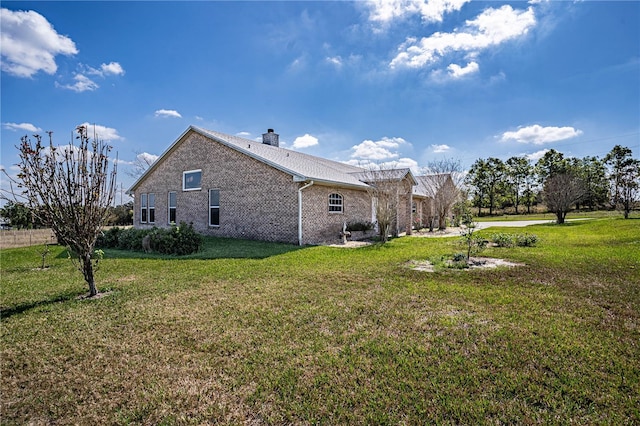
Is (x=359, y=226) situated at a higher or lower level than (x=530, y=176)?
lower

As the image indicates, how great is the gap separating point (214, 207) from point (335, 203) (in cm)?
672

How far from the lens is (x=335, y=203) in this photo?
15797mm

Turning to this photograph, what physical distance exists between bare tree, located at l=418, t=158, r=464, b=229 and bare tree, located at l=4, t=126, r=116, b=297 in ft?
67.0

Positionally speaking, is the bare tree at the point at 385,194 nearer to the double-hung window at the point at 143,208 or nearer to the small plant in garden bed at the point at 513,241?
the small plant in garden bed at the point at 513,241

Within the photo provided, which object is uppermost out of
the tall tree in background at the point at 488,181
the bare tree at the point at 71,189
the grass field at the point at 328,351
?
the tall tree in background at the point at 488,181

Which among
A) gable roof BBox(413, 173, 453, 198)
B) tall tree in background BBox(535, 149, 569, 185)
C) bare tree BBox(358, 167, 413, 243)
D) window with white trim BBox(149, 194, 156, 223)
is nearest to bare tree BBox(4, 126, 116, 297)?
bare tree BBox(358, 167, 413, 243)

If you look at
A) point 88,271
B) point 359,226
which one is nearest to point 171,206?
point 359,226

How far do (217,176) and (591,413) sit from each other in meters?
16.5

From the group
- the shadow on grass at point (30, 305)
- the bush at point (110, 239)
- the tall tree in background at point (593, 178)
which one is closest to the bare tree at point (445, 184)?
the bush at point (110, 239)

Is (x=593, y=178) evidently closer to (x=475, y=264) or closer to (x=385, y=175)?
(x=385, y=175)

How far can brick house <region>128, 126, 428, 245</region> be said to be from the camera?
14016 millimetres

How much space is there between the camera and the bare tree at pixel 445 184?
21.8 meters

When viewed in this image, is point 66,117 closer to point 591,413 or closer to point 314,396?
point 314,396

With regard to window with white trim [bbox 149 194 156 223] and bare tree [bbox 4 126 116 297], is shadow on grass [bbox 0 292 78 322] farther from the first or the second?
window with white trim [bbox 149 194 156 223]
